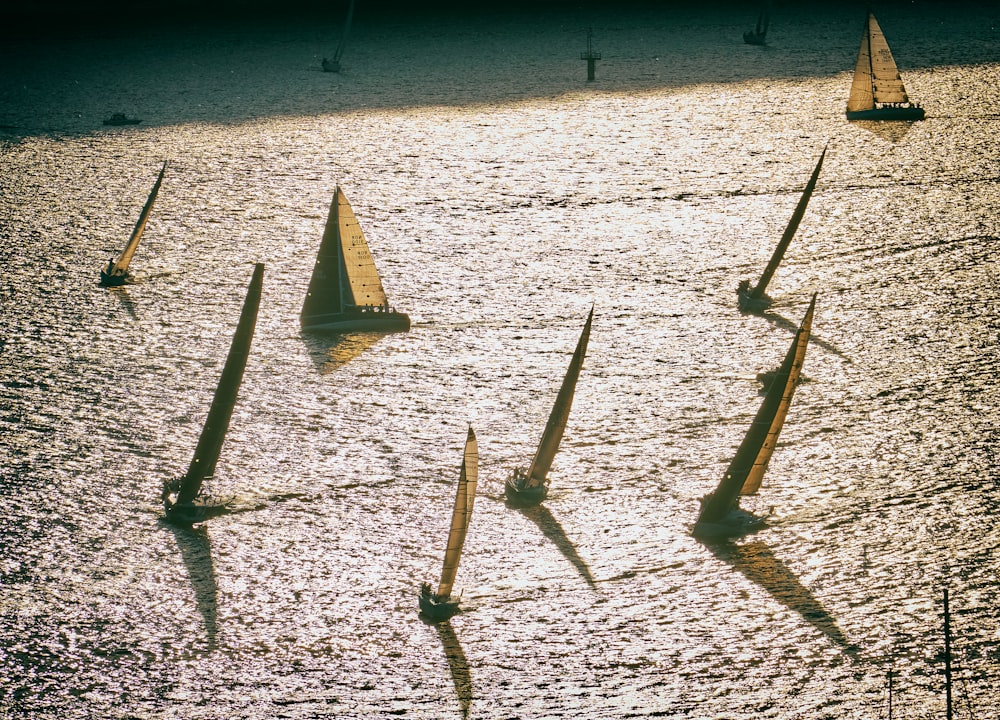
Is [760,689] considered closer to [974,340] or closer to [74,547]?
[74,547]

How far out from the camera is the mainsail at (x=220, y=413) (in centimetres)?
580

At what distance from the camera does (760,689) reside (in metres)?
4.63

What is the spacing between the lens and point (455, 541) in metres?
4.91

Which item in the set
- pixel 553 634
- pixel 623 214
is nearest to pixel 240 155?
pixel 623 214

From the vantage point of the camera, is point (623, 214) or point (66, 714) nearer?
point (66, 714)

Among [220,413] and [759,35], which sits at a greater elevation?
[759,35]

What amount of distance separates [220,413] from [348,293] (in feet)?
6.72

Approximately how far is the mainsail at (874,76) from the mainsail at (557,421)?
6215mm

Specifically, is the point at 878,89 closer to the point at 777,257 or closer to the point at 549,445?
the point at 777,257

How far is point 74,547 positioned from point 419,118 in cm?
687

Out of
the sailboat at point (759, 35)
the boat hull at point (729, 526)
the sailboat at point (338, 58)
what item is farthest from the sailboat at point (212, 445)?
the sailboat at point (759, 35)

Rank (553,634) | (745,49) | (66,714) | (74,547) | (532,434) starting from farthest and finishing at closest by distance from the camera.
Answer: (745,49) → (532,434) → (74,547) → (553,634) → (66,714)

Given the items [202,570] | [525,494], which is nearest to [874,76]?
[525,494]

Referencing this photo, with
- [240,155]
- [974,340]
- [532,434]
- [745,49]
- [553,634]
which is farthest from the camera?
[745,49]
